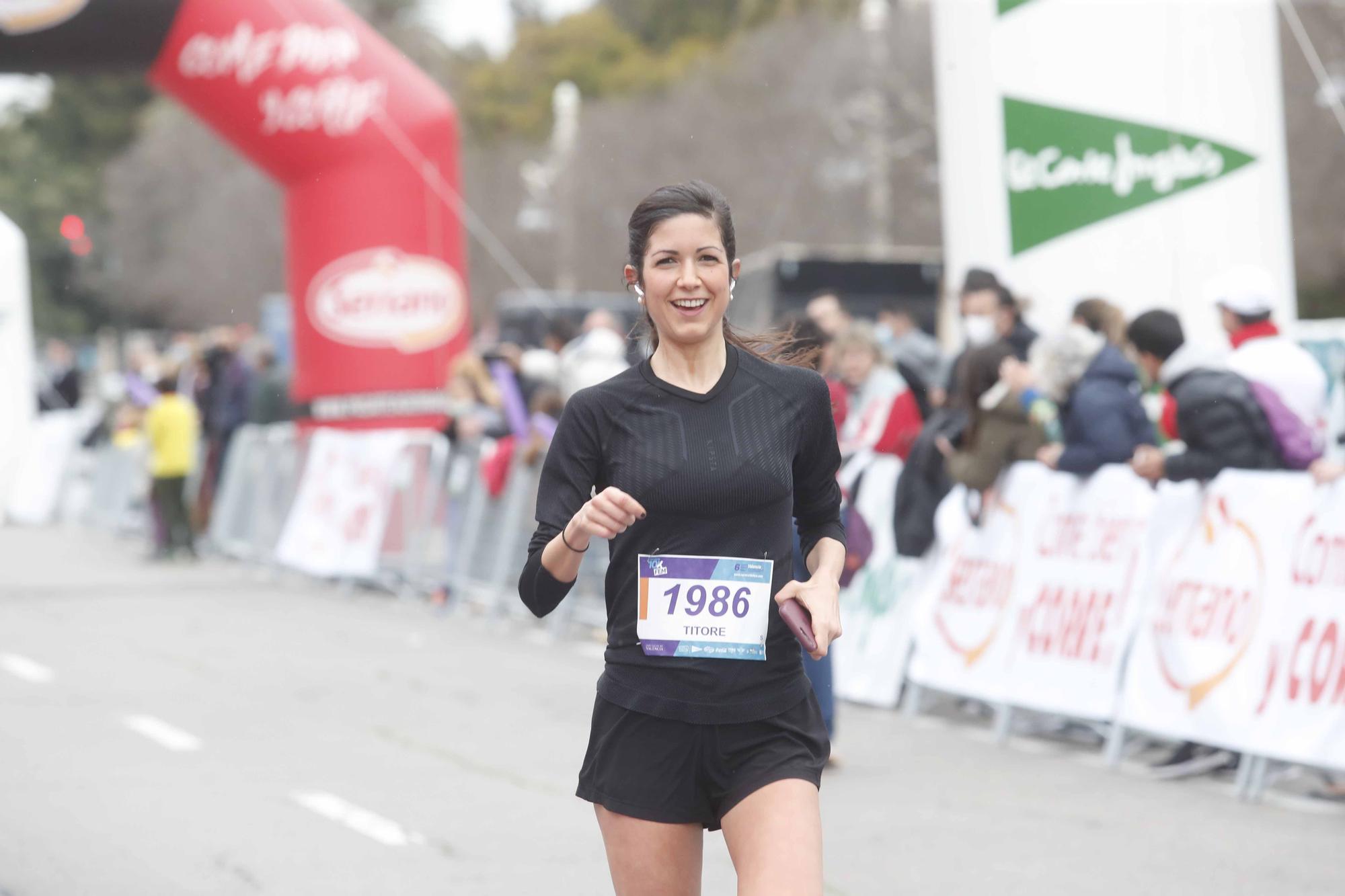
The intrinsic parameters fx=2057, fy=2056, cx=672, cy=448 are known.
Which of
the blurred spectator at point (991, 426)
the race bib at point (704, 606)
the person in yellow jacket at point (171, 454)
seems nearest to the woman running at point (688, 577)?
the race bib at point (704, 606)

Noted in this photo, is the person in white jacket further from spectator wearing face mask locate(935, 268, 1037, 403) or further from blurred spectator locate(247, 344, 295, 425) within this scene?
blurred spectator locate(247, 344, 295, 425)

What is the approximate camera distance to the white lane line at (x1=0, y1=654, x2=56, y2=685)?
11383 millimetres

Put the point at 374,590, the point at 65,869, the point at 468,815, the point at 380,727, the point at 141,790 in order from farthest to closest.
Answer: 1. the point at 374,590
2. the point at 380,727
3. the point at 141,790
4. the point at 468,815
5. the point at 65,869

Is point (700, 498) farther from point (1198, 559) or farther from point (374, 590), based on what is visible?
point (374, 590)

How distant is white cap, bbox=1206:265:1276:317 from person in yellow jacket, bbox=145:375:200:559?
12084 mm

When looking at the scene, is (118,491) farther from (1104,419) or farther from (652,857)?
(652,857)

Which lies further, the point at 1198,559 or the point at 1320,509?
the point at 1198,559

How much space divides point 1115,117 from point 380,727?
5.77 metres

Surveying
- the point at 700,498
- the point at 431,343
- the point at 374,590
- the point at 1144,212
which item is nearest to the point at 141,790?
the point at 700,498

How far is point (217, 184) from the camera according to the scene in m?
61.8

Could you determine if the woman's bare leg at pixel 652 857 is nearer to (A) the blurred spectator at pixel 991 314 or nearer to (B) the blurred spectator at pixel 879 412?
(B) the blurred spectator at pixel 879 412

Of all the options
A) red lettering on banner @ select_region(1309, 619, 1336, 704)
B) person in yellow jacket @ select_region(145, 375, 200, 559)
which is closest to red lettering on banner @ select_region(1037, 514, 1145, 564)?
red lettering on banner @ select_region(1309, 619, 1336, 704)

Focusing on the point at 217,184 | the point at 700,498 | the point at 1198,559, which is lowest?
the point at 1198,559

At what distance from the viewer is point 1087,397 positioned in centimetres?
906
